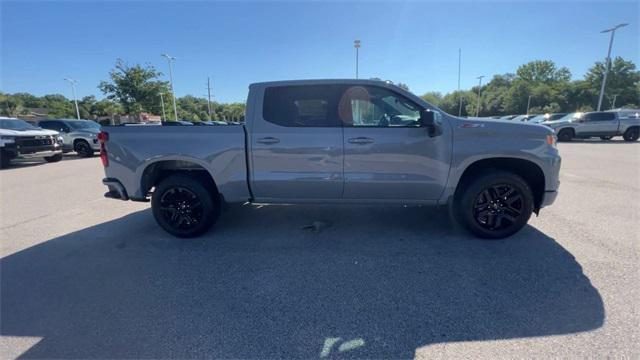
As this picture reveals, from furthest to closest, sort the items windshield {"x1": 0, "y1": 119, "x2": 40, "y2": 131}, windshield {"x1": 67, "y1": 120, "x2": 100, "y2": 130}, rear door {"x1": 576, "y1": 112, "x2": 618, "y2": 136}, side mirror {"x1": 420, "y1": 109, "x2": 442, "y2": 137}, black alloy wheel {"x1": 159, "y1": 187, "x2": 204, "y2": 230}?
rear door {"x1": 576, "y1": 112, "x2": 618, "y2": 136} → windshield {"x1": 67, "y1": 120, "x2": 100, "y2": 130} → windshield {"x1": 0, "y1": 119, "x2": 40, "y2": 131} → black alloy wheel {"x1": 159, "y1": 187, "x2": 204, "y2": 230} → side mirror {"x1": 420, "y1": 109, "x2": 442, "y2": 137}

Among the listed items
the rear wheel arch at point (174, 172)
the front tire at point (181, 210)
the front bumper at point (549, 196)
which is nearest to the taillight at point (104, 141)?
the rear wheel arch at point (174, 172)

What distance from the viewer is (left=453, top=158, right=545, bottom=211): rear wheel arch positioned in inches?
147

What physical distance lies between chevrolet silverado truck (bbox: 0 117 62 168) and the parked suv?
178 centimetres

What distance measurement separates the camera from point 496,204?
3732 mm

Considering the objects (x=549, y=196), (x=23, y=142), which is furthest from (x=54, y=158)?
(x=549, y=196)

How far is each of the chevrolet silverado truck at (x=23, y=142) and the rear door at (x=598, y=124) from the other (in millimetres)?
26029

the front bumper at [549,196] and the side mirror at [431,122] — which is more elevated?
the side mirror at [431,122]

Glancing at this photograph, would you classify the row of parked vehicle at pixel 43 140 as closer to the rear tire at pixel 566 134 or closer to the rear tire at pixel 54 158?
the rear tire at pixel 54 158

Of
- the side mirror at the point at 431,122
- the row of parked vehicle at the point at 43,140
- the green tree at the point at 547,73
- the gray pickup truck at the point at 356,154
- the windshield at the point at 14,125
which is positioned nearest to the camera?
the side mirror at the point at 431,122

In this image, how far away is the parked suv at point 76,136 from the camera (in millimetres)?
13828

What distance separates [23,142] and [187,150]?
37.1 feet

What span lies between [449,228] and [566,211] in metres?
2.29

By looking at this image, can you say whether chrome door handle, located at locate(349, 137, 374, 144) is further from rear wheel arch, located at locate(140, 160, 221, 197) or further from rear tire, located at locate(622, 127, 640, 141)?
rear tire, located at locate(622, 127, 640, 141)

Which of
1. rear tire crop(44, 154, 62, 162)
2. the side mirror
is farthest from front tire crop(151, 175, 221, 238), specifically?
rear tire crop(44, 154, 62, 162)
